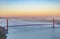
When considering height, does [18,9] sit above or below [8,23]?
above

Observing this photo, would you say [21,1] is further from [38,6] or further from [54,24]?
[54,24]

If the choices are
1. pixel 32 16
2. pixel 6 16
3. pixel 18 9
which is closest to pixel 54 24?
pixel 32 16

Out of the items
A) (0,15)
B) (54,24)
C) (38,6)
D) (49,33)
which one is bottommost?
(49,33)

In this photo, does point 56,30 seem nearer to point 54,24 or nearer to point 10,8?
point 54,24

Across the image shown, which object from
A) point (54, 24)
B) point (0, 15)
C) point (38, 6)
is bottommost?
point (54, 24)

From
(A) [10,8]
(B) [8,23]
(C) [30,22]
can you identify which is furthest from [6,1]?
(C) [30,22]

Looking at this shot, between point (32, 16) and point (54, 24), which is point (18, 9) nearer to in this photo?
point (32, 16)

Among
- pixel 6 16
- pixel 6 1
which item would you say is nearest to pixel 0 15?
pixel 6 16

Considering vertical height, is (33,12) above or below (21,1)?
below
